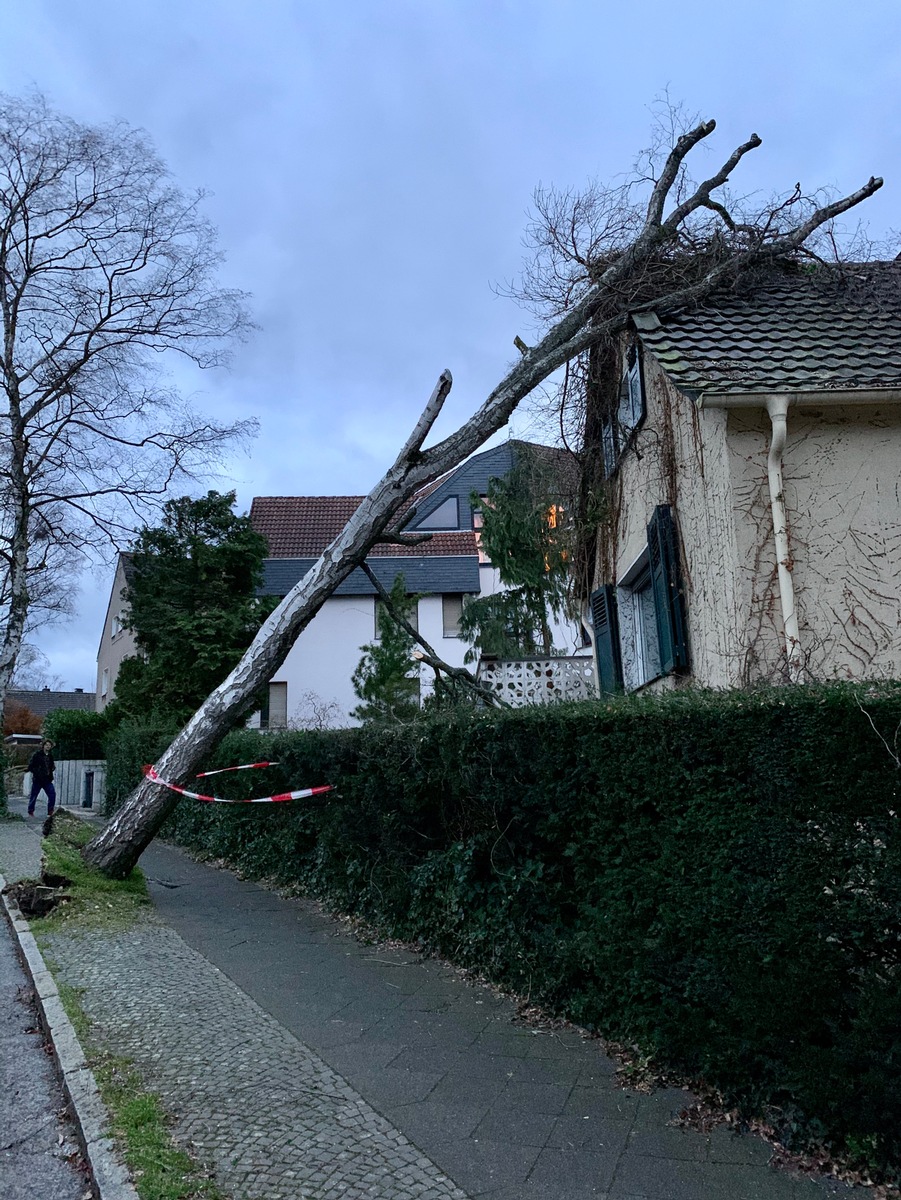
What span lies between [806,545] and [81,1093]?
6.38 metres

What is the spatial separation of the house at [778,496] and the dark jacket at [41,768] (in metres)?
15.2

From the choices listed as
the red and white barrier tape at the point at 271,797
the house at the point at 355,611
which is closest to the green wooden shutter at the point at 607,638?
the red and white barrier tape at the point at 271,797

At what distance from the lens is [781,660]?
7.63 metres

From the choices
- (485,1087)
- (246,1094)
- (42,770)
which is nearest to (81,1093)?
(246,1094)

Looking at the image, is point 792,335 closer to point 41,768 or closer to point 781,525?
point 781,525

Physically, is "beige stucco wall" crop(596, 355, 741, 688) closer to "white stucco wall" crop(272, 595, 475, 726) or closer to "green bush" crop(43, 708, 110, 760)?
"white stucco wall" crop(272, 595, 475, 726)

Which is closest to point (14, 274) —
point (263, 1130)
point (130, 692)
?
point (130, 692)

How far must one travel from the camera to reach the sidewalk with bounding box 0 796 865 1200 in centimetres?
373

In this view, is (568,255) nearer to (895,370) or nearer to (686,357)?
(686,357)

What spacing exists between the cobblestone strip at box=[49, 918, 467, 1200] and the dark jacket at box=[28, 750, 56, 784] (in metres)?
14.5

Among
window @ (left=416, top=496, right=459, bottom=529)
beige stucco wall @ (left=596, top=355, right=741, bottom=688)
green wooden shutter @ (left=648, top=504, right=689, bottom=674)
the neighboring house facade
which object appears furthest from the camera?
the neighboring house facade

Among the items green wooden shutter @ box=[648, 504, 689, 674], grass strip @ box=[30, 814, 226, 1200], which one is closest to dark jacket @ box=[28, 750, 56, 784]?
grass strip @ box=[30, 814, 226, 1200]

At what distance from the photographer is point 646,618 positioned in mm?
11453

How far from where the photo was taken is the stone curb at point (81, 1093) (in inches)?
149
